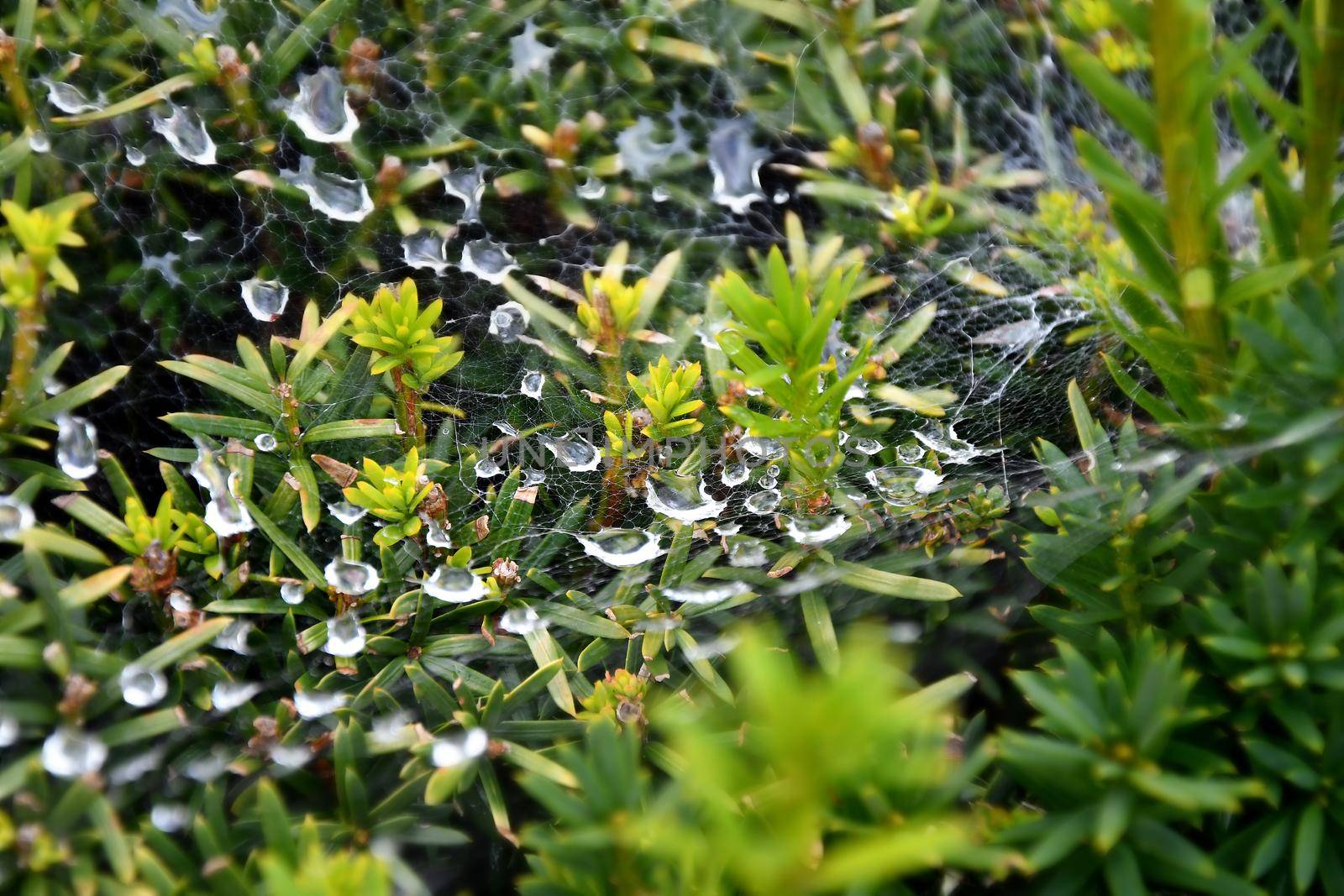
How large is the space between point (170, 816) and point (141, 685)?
0.12 metres

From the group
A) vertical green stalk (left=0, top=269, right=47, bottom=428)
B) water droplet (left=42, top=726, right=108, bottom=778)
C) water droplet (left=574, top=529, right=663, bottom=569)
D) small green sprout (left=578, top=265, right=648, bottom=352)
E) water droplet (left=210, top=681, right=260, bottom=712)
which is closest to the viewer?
water droplet (left=42, top=726, right=108, bottom=778)

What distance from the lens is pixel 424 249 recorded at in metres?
1.30

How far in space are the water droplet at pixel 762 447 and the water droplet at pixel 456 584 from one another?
368 millimetres

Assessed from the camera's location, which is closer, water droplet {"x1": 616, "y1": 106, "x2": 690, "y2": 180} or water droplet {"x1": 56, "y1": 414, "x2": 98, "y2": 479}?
water droplet {"x1": 56, "y1": 414, "x2": 98, "y2": 479}

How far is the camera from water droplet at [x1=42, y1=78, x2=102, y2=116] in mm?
1168

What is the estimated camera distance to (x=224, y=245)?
1255 mm

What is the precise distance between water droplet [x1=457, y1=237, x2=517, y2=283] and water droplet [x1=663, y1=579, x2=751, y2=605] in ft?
2.10

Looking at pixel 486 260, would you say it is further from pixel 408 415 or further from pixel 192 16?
pixel 192 16

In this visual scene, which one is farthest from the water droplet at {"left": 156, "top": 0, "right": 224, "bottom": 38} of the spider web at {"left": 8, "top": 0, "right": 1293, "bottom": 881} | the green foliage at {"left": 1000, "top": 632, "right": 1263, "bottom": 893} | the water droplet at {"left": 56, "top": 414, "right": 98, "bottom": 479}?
the green foliage at {"left": 1000, "top": 632, "right": 1263, "bottom": 893}

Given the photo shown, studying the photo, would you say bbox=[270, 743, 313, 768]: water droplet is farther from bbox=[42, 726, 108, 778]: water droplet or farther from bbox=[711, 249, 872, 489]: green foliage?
bbox=[711, 249, 872, 489]: green foliage

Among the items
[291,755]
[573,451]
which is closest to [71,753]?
[291,755]

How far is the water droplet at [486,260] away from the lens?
1.31 metres

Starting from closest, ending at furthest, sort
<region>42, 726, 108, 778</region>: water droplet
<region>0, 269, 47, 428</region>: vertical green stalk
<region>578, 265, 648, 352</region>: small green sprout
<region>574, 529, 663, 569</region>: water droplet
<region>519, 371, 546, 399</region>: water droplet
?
<region>42, 726, 108, 778</region>: water droplet
<region>0, 269, 47, 428</region>: vertical green stalk
<region>574, 529, 663, 569</region>: water droplet
<region>578, 265, 648, 352</region>: small green sprout
<region>519, 371, 546, 399</region>: water droplet

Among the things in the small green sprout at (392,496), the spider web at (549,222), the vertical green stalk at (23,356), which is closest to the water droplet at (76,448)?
the vertical green stalk at (23,356)
